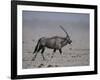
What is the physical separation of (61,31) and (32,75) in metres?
0.49

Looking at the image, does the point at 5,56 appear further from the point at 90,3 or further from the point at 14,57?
the point at 90,3

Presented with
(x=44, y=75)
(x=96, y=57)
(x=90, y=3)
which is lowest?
(x=44, y=75)

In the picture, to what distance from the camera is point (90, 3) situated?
186cm

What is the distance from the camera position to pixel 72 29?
1806 millimetres

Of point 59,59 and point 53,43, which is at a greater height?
point 53,43

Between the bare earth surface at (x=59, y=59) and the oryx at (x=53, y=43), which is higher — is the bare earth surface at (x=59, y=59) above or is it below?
below

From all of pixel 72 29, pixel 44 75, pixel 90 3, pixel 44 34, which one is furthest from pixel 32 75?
pixel 90 3

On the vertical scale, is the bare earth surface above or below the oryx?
below

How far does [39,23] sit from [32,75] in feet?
1.54

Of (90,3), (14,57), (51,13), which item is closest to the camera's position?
(14,57)

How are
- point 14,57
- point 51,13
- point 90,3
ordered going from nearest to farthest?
point 14,57 → point 51,13 → point 90,3

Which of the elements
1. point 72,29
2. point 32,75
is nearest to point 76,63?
point 72,29

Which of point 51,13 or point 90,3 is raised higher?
point 90,3

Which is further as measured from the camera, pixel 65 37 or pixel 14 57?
pixel 65 37
